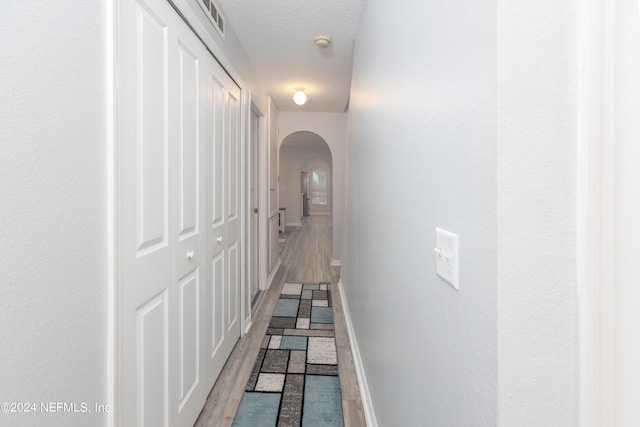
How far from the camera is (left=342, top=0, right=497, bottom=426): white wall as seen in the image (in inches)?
22.1

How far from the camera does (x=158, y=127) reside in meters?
1.30

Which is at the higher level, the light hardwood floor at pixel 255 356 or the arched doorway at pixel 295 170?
the arched doorway at pixel 295 170

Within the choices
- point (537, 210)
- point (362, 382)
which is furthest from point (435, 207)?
point (362, 382)

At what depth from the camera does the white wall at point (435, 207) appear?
562 mm

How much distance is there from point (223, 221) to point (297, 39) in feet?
4.91

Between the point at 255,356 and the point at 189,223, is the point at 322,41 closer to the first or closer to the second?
the point at 189,223

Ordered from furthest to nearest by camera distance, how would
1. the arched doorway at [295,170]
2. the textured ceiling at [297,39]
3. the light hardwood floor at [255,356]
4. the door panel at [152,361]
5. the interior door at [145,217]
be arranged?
1. the arched doorway at [295,170]
2. the textured ceiling at [297,39]
3. the light hardwood floor at [255,356]
4. the door panel at [152,361]
5. the interior door at [145,217]

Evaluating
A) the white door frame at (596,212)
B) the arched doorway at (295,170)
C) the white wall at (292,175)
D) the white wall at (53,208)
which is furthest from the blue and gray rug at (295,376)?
the white wall at (292,175)

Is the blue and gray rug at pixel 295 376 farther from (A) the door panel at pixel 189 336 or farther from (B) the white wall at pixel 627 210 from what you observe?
(B) the white wall at pixel 627 210

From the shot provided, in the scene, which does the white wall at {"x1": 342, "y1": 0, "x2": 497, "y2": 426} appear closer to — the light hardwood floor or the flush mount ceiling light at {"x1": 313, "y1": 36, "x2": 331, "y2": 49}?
the light hardwood floor

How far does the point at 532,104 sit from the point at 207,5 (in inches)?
73.6

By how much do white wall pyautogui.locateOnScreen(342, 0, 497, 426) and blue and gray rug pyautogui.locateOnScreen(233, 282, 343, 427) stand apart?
0.48m

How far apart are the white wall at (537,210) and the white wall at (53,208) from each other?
953mm

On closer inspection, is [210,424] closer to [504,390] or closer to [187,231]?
[187,231]
